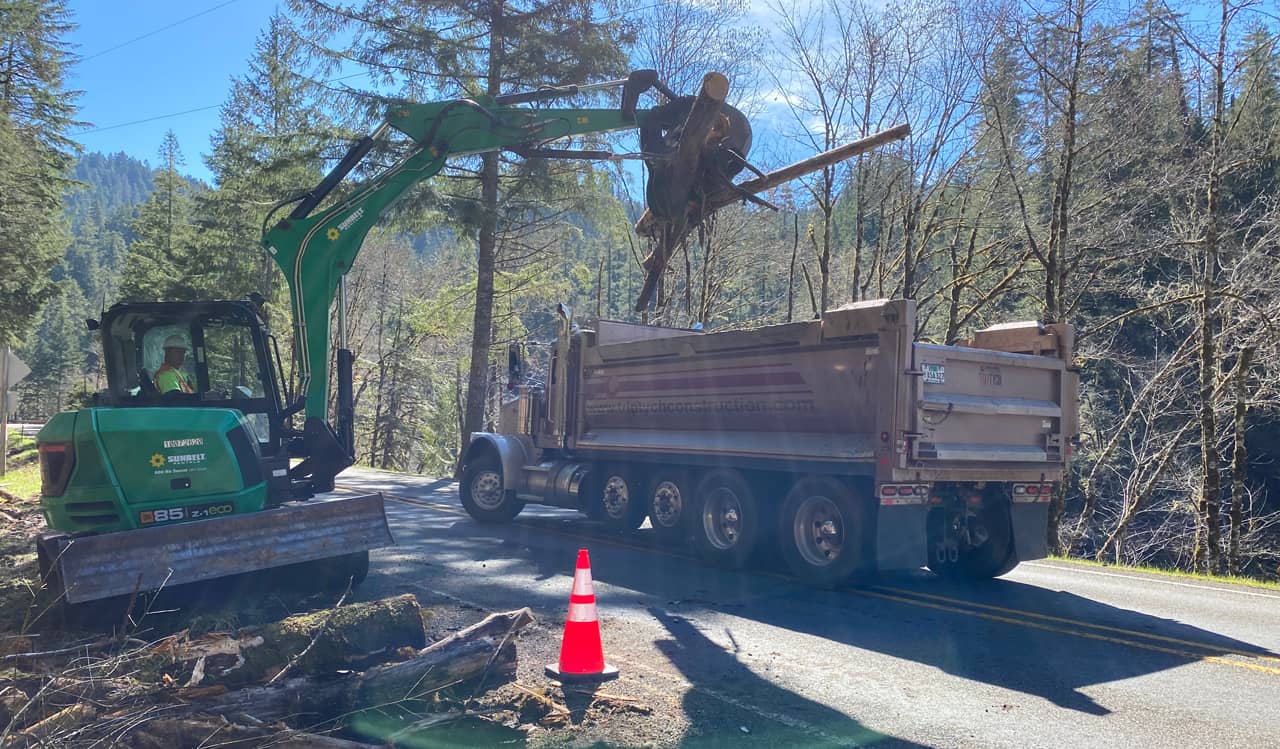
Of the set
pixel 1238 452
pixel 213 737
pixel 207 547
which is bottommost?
pixel 213 737

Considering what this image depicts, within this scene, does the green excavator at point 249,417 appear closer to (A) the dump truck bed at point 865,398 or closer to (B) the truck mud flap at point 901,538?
(A) the dump truck bed at point 865,398

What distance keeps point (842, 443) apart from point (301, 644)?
16.6 feet

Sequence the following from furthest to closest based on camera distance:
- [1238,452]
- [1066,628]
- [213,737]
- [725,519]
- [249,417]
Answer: [1238,452]
[725,519]
[249,417]
[1066,628]
[213,737]

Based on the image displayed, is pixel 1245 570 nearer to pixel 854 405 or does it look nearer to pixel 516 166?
pixel 854 405

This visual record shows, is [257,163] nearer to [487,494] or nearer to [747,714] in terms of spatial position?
[487,494]

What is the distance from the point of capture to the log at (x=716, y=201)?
8727mm

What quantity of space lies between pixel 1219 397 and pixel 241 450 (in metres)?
18.1

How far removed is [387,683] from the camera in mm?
4633

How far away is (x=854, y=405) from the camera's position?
8.24 meters

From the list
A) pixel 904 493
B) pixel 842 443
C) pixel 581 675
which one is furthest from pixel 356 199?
pixel 904 493

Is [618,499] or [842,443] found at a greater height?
[842,443]

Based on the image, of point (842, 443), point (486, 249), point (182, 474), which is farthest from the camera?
point (486, 249)

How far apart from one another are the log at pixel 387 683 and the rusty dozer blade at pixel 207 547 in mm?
1672

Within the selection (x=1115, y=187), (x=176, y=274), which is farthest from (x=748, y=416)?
(x=176, y=274)
